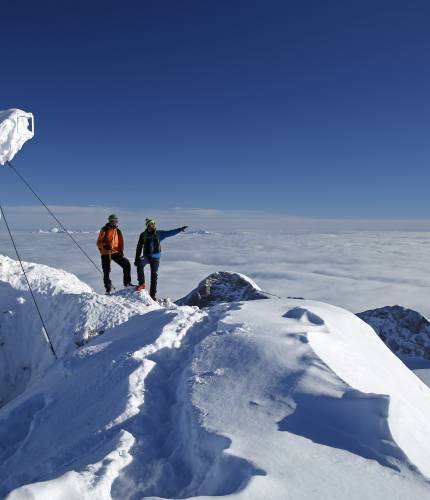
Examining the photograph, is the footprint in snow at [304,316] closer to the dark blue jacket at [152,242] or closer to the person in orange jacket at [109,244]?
the dark blue jacket at [152,242]

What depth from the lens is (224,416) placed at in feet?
10.8

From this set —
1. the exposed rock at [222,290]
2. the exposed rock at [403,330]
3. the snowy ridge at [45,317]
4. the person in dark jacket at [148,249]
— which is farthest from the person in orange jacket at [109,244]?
the exposed rock at [403,330]

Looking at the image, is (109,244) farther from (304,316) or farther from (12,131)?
(304,316)

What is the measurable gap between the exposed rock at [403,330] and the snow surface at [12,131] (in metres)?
10.1

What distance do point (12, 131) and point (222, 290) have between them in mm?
5949

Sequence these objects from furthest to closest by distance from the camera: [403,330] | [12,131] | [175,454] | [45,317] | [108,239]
Result: [403,330] → [108,239] → [12,131] → [45,317] → [175,454]

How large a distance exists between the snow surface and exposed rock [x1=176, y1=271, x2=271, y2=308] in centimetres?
535

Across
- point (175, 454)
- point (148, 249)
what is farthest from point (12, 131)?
point (175, 454)

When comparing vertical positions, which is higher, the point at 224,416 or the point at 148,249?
the point at 148,249

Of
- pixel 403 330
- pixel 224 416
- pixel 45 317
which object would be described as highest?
pixel 224 416

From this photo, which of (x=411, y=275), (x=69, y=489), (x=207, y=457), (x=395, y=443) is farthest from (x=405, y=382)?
(x=411, y=275)

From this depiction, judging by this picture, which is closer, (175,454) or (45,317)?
(175,454)

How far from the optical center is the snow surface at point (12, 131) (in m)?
8.09

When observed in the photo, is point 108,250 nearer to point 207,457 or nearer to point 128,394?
point 128,394
